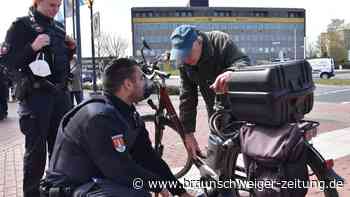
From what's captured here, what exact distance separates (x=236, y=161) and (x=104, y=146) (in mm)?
1137

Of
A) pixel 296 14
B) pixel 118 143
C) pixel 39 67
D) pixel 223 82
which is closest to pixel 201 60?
pixel 223 82

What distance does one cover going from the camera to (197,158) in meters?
4.23

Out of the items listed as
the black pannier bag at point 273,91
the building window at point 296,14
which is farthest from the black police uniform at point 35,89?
the building window at point 296,14

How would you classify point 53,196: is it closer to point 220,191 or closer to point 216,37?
point 220,191

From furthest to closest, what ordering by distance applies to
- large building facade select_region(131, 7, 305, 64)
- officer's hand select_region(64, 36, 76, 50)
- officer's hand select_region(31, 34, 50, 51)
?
large building facade select_region(131, 7, 305, 64), officer's hand select_region(64, 36, 76, 50), officer's hand select_region(31, 34, 50, 51)

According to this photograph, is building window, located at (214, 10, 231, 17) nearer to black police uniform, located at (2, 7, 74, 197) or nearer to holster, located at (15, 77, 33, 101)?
black police uniform, located at (2, 7, 74, 197)

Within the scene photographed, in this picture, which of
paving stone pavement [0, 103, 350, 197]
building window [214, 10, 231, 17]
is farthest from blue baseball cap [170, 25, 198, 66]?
building window [214, 10, 231, 17]

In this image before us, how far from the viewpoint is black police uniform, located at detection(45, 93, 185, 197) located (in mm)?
2666

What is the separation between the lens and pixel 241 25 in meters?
99.6

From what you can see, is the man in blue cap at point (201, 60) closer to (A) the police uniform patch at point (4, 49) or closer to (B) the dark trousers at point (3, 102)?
(A) the police uniform patch at point (4, 49)

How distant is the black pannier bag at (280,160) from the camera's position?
2725mm

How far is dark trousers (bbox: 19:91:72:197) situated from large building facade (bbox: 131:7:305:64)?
85372mm

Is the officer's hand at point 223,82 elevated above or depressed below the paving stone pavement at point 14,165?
above

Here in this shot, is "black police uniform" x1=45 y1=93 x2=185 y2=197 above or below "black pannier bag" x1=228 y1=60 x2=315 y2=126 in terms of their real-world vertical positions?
below
